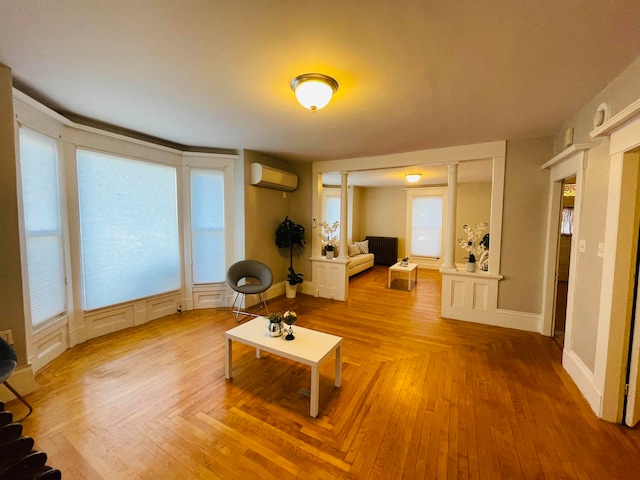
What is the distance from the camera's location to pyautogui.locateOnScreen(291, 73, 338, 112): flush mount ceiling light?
193 cm

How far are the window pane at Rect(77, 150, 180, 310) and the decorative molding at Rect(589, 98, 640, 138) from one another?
4.58m

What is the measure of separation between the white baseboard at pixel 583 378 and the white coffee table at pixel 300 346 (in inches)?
75.6

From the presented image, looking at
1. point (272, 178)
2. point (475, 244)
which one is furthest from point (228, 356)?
point (475, 244)

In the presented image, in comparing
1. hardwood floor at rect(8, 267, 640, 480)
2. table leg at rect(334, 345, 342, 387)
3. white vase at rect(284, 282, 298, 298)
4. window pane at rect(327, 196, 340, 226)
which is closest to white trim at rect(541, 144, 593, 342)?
hardwood floor at rect(8, 267, 640, 480)

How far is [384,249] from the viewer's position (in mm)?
8164

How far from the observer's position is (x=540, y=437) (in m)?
1.77

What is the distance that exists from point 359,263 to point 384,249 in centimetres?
169

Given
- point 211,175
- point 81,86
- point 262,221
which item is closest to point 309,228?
point 262,221

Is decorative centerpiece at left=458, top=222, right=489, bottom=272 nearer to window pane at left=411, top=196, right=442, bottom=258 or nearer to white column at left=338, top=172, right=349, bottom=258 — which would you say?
white column at left=338, top=172, right=349, bottom=258

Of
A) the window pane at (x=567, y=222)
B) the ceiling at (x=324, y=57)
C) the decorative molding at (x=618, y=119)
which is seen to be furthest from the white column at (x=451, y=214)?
the window pane at (x=567, y=222)

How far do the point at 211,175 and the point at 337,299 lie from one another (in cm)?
295

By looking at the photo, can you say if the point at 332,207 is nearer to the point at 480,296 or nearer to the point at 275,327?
the point at 480,296

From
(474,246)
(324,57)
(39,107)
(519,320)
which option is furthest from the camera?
(474,246)

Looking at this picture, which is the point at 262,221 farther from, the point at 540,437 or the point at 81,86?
the point at 540,437
